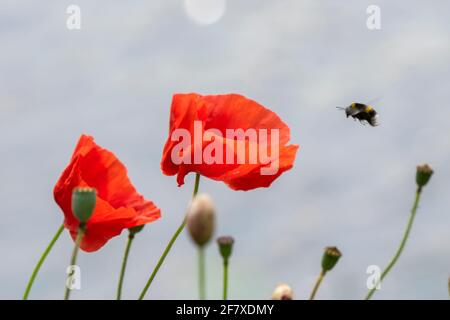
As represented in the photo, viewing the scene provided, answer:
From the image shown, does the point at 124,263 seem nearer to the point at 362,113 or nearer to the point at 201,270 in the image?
the point at 201,270

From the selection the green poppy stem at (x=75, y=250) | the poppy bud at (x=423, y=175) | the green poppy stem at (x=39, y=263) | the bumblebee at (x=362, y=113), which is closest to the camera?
the green poppy stem at (x=75, y=250)

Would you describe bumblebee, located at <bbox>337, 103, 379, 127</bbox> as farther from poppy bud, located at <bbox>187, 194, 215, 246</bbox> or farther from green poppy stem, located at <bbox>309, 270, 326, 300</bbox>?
poppy bud, located at <bbox>187, 194, 215, 246</bbox>

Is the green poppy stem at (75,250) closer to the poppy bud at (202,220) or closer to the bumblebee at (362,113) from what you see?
the poppy bud at (202,220)

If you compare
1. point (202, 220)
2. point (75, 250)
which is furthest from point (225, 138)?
point (202, 220)

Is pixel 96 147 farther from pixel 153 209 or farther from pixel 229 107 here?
pixel 229 107

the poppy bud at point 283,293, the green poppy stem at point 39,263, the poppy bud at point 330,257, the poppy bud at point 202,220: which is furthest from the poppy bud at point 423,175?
the poppy bud at point 202,220
